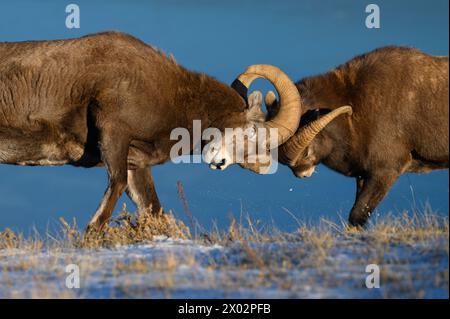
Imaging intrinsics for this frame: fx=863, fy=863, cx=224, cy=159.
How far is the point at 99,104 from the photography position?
12.0 meters

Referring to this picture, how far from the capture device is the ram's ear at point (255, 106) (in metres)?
12.8

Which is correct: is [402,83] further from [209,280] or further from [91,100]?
[209,280]

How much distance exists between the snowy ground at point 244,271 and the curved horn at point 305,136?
3249mm

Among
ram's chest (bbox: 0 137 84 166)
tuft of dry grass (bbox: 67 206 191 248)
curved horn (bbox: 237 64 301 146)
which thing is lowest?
tuft of dry grass (bbox: 67 206 191 248)

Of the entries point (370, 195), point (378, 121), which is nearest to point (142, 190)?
point (370, 195)

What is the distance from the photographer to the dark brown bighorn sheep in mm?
12703

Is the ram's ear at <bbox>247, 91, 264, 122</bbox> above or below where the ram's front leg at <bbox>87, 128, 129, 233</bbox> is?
above

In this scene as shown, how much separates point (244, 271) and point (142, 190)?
17.6 ft

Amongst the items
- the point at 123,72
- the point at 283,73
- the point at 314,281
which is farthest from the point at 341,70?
the point at 314,281

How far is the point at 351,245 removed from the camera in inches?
360

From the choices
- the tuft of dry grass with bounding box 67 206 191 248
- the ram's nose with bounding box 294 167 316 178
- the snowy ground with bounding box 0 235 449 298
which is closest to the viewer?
the snowy ground with bounding box 0 235 449 298

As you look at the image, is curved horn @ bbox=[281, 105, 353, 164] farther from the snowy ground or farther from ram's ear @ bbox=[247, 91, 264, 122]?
the snowy ground

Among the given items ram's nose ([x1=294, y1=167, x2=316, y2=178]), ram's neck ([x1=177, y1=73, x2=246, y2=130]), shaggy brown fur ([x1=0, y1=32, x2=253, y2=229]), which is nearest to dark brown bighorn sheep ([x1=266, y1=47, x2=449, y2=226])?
ram's nose ([x1=294, y1=167, x2=316, y2=178])

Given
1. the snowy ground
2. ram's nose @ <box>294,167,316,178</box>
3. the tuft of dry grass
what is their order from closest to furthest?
1. the snowy ground
2. the tuft of dry grass
3. ram's nose @ <box>294,167,316,178</box>
